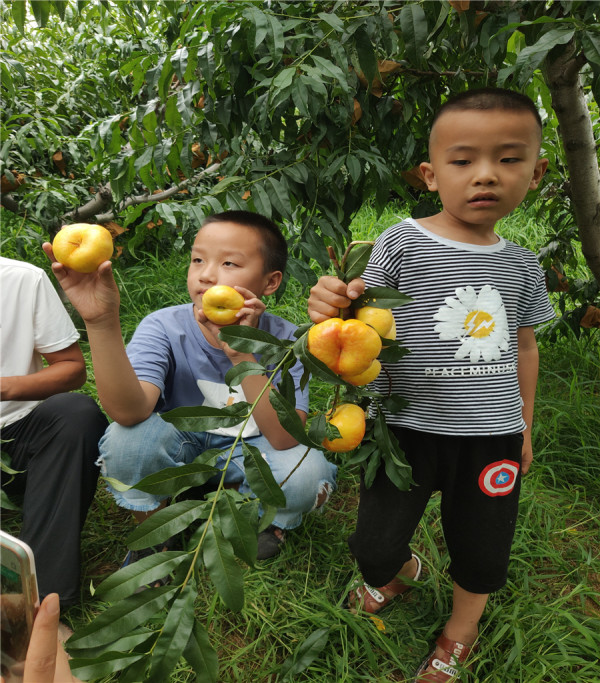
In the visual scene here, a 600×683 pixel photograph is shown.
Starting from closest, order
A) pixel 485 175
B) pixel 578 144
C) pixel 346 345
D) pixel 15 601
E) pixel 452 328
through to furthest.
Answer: pixel 15 601, pixel 346 345, pixel 485 175, pixel 452 328, pixel 578 144

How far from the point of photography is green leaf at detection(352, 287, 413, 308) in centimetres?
86

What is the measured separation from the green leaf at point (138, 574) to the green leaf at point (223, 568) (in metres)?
0.04

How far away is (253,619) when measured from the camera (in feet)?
5.06

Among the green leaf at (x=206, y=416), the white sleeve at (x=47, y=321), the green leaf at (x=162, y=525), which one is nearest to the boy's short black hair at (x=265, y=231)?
the white sleeve at (x=47, y=321)

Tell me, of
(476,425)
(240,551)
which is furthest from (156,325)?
(240,551)

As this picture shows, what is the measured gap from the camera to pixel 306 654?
4.60 ft

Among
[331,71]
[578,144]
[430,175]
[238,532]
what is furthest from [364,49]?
[238,532]

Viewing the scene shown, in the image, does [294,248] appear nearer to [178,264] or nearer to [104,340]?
[104,340]

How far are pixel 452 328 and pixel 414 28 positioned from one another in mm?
611

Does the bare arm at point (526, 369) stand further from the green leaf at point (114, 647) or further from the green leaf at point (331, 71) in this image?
the green leaf at point (114, 647)

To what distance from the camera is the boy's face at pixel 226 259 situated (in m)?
1.44

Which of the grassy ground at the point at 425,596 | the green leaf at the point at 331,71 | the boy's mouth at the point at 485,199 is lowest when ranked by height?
the grassy ground at the point at 425,596

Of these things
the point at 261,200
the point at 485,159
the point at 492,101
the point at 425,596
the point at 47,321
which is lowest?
the point at 425,596

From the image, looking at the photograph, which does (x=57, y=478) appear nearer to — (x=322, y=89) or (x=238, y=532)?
(x=238, y=532)
